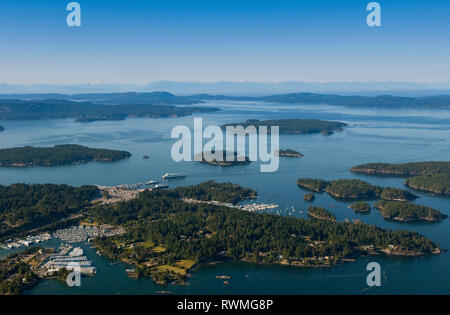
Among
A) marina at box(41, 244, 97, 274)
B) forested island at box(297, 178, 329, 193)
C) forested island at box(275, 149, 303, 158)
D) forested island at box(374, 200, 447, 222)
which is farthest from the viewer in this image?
forested island at box(275, 149, 303, 158)

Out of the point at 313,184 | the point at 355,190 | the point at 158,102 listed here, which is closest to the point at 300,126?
the point at 313,184

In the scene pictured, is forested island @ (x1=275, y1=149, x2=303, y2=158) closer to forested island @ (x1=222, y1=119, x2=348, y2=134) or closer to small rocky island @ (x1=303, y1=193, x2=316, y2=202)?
small rocky island @ (x1=303, y1=193, x2=316, y2=202)

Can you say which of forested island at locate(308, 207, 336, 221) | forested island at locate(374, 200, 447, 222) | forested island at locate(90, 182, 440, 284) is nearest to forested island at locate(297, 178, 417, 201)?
forested island at locate(374, 200, 447, 222)

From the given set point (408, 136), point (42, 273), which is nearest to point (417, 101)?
point (408, 136)

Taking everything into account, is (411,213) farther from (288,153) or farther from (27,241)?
(27,241)

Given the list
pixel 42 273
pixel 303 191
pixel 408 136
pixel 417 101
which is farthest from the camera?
pixel 417 101

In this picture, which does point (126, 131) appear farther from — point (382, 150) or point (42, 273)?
point (42, 273)

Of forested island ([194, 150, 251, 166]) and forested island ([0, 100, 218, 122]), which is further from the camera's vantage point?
forested island ([0, 100, 218, 122])
